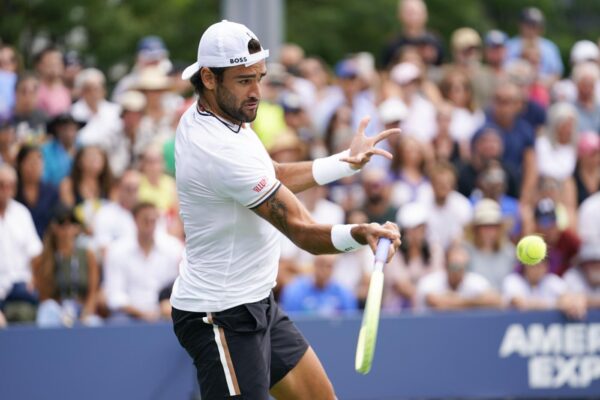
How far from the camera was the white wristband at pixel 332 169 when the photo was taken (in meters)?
6.90

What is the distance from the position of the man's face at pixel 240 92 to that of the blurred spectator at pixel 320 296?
4263mm

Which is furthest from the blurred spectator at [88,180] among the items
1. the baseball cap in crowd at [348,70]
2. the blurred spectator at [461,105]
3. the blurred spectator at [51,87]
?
the blurred spectator at [461,105]

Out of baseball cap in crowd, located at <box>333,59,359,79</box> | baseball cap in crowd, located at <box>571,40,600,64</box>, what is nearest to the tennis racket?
baseball cap in crowd, located at <box>333,59,359,79</box>

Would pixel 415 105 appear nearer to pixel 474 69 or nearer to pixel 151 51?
pixel 474 69

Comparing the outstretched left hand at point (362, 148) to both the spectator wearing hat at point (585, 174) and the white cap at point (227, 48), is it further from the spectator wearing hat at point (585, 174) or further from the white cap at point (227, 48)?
the spectator wearing hat at point (585, 174)

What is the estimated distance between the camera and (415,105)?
13172 millimetres

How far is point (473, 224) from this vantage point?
11.5m

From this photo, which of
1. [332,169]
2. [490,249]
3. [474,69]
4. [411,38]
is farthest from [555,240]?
[332,169]

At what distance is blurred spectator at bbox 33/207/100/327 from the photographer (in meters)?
10.7

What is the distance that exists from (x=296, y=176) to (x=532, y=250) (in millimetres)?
1354

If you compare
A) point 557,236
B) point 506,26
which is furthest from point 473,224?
point 506,26

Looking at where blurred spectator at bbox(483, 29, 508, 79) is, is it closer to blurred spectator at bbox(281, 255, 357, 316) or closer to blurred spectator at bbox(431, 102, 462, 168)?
blurred spectator at bbox(431, 102, 462, 168)

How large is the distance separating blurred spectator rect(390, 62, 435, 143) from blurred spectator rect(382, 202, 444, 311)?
1.61 m

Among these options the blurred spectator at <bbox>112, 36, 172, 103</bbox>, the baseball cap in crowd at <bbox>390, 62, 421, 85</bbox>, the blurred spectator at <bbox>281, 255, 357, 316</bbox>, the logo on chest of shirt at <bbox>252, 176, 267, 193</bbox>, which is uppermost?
the logo on chest of shirt at <bbox>252, 176, 267, 193</bbox>
